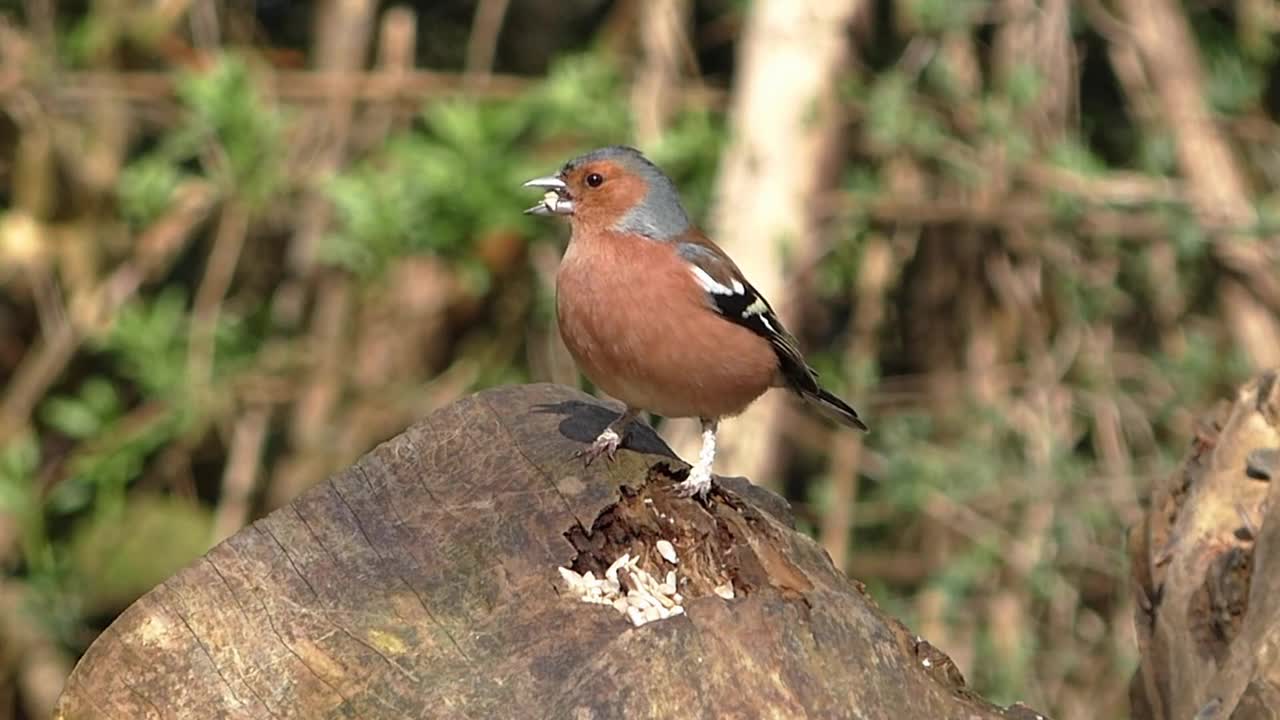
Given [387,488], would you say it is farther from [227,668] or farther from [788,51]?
[788,51]

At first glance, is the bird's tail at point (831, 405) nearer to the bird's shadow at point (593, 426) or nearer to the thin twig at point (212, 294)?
the bird's shadow at point (593, 426)

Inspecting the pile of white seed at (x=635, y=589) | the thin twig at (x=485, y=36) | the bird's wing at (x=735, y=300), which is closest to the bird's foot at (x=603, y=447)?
the pile of white seed at (x=635, y=589)

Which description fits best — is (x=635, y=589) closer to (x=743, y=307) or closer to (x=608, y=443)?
(x=608, y=443)

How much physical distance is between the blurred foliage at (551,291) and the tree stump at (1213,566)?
312 centimetres

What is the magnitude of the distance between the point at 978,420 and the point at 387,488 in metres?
4.93

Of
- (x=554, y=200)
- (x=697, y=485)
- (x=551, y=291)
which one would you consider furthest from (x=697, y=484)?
(x=551, y=291)

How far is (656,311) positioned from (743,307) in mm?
362

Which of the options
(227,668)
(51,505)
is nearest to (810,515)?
(51,505)

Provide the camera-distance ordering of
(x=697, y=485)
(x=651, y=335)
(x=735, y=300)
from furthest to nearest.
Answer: (x=735, y=300) < (x=651, y=335) < (x=697, y=485)

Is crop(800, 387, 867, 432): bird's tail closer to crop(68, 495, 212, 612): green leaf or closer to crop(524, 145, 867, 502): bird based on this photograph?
crop(524, 145, 867, 502): bird

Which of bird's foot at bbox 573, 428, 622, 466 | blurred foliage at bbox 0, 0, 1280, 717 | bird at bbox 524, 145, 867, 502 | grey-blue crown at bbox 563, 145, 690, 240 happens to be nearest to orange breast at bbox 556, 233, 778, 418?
bird at bbox 524, 145, 867, 502

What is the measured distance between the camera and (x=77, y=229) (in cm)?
904

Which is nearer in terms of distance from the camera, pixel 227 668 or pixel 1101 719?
pixel 227 668

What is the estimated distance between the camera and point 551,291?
8.77 meters
